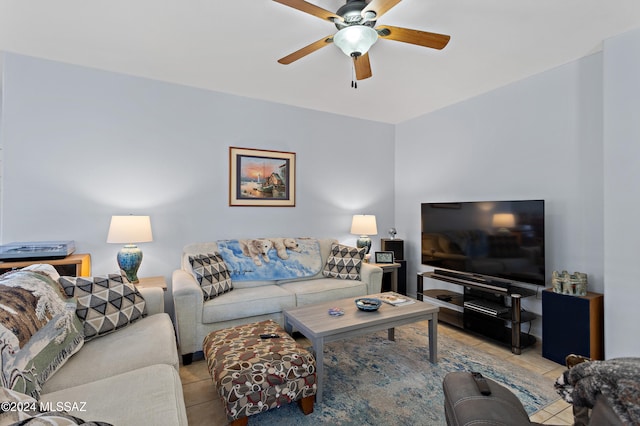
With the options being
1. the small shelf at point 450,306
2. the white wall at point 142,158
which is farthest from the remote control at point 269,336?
the small shelf at point 450,306

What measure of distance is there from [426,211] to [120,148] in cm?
337

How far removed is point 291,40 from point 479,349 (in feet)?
10.1

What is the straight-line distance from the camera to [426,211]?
371cm

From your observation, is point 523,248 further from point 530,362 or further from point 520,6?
point 520,6

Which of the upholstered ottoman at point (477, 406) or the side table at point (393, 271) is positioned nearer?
the upholstered ottoman at point (477, 406)

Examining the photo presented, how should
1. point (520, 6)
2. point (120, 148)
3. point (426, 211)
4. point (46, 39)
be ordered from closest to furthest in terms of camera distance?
1. point (520, 6)
2. point (46, 39)
3. point (120, 148)
4. point (426, 211)

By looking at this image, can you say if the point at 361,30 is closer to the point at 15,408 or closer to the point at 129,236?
the point at 15,408

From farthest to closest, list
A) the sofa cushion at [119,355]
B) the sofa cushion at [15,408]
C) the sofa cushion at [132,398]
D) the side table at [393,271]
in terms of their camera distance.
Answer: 1. the side table at [393,271]
2. the sofa cushion at [119,355]
3. the sofa cushion at [132,398]
4. the sofa cushion at [15,408]

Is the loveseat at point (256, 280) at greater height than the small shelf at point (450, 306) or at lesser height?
greater

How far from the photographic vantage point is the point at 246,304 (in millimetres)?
2719

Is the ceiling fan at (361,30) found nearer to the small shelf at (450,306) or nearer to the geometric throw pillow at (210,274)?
the geometric throw pillow at (210,274)

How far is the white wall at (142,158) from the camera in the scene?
8.97 ft

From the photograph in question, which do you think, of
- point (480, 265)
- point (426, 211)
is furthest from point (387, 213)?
point (480, 265)

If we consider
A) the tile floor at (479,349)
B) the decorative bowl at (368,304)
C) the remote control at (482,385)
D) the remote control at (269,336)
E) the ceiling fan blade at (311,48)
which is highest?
the ceiling fan blade at (311,48)
